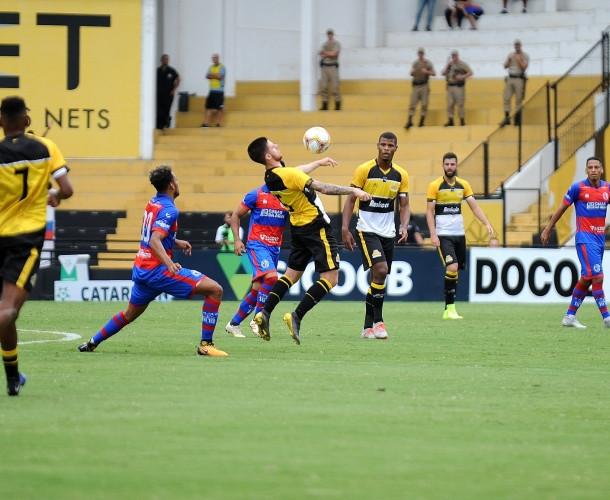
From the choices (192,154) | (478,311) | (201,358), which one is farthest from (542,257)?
(201,358)

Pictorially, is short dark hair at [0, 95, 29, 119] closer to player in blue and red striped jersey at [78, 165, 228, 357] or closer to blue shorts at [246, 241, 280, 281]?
player in blue and red striped jersey at [78, 165, 228, 357]

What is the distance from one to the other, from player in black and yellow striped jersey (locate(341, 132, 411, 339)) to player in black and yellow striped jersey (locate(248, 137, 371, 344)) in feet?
2.76

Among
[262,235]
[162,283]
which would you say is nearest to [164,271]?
[162,283]

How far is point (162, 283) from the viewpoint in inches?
490

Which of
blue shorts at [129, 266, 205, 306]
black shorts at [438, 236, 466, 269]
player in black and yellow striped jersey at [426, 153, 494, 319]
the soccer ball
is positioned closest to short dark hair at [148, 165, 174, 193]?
blue shorts at [129, 266, 205, 306]

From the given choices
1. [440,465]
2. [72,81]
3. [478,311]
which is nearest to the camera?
[440,465]

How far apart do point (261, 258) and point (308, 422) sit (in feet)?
26.3

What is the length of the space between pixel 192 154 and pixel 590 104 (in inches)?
429

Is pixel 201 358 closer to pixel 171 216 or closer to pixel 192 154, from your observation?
pixel 171 216

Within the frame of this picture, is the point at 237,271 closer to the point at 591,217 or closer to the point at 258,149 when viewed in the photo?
the point at 591,217

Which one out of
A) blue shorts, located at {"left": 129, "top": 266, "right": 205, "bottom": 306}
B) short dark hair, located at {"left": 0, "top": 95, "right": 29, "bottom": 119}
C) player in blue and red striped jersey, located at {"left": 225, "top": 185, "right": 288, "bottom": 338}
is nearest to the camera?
short dark hair, located at {"left": 0, "top": 95, "right": 29, "bottom": 119}

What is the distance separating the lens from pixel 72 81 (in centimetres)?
3594

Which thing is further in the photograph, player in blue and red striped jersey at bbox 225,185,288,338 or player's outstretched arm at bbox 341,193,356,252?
player in blue and red striped jersey at bbox 225,185,288,338

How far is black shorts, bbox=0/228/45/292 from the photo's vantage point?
9.14 meters
